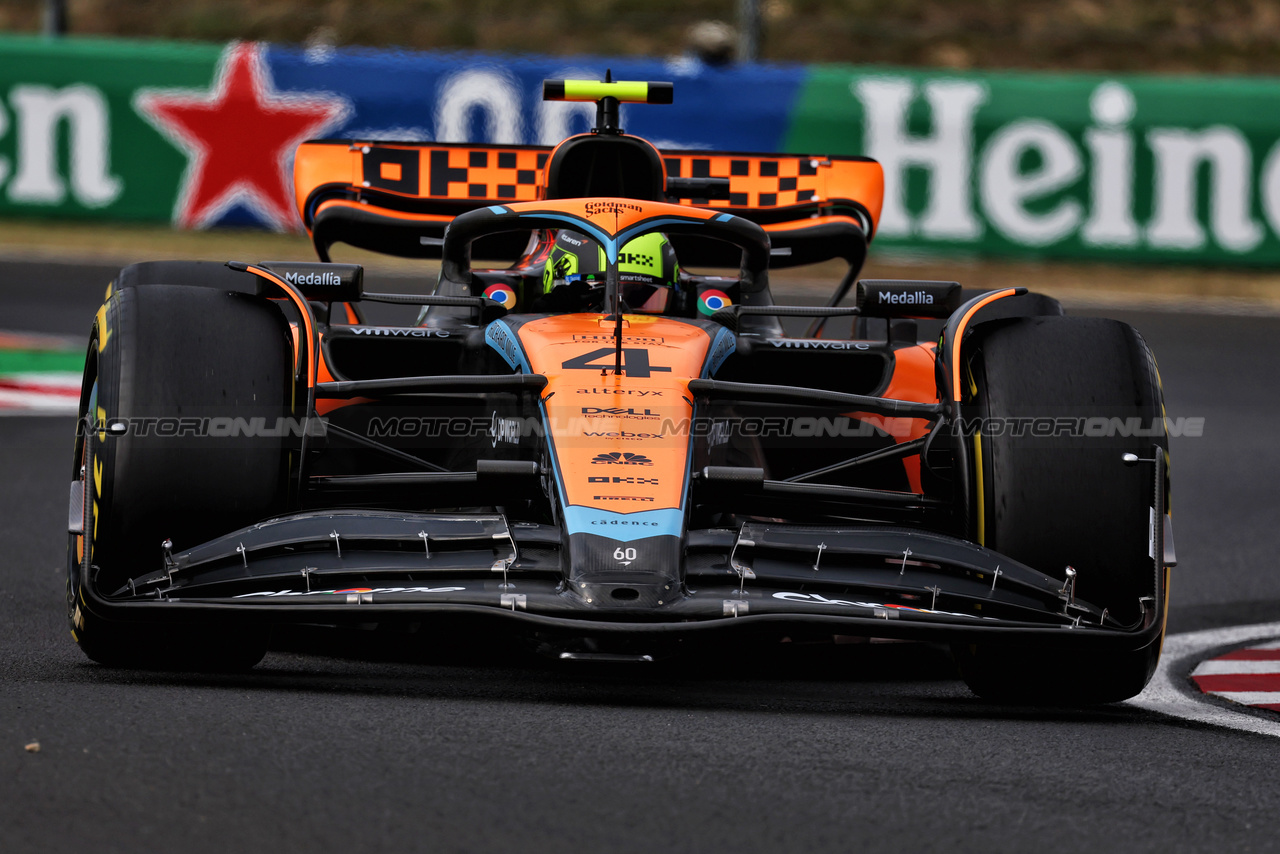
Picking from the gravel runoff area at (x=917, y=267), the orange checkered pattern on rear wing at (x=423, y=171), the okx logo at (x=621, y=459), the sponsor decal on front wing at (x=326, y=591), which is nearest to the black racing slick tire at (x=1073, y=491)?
the okx logo at (x=621, y=459)

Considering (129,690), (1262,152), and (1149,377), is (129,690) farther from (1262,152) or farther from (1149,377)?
(1262,152)

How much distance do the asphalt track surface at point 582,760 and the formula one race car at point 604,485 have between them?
19 cm

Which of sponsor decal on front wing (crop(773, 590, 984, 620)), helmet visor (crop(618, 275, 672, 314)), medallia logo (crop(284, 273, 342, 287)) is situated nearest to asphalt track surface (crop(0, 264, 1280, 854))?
sponsor decal on front wing (crop(773, 590, 984, 620))

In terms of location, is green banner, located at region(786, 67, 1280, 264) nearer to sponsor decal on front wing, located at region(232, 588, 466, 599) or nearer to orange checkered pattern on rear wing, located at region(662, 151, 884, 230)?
orange checkered pattern on rear wing, located at region(662, 151, 884, 230)

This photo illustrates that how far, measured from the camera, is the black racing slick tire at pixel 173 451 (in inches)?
156

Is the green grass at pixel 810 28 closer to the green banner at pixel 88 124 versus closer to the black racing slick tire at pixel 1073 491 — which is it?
the green banner at pixel 88 124

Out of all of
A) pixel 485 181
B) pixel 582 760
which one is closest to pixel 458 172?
pixel 485 181

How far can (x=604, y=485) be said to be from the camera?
3996mm

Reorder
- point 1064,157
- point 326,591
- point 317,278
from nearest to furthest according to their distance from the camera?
point 326,591, point 317,278, point 1064,157

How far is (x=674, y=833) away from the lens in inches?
113

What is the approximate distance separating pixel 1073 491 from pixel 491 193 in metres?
3.17

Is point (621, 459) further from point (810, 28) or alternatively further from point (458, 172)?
point (810, 28)

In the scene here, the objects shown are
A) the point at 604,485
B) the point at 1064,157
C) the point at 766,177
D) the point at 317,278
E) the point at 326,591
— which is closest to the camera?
the point at 326,591

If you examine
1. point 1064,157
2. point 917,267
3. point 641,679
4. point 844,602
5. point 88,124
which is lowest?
point 641,679
